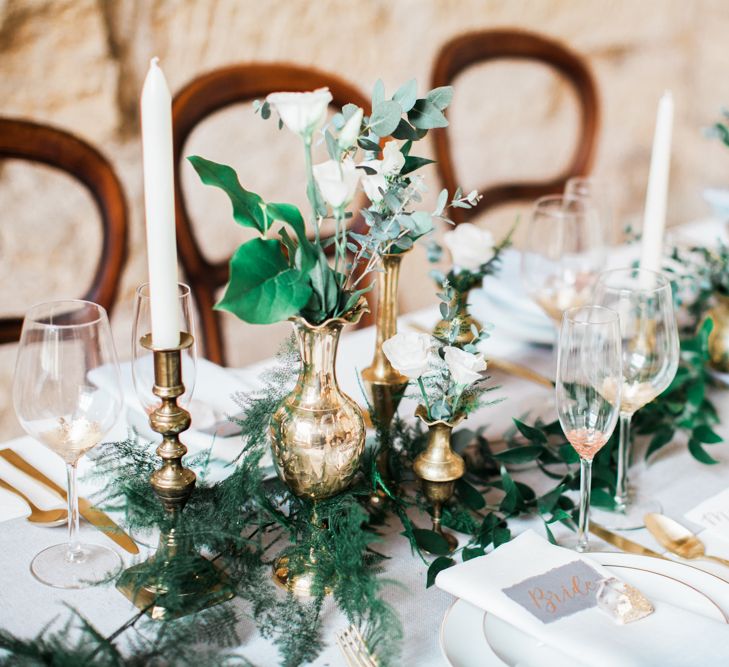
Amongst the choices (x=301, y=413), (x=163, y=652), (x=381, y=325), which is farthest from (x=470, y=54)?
(x=163, y=652)

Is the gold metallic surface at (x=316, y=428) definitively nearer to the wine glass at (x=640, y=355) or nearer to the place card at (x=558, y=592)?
the place card at (x=558, y=592)

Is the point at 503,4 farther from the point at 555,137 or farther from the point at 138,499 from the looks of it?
the point at 138,499

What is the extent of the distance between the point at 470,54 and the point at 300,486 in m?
1.78

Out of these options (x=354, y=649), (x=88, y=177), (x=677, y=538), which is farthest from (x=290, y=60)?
(x=354, y=649)

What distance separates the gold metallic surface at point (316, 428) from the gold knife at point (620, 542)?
11.4 inches

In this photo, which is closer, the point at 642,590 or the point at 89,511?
the point at 642,590

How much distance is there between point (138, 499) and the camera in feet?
→ 2.69

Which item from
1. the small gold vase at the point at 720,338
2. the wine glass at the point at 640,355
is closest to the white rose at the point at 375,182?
the wine glass at the point at 640,355

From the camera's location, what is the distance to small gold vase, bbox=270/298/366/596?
0.82 meters

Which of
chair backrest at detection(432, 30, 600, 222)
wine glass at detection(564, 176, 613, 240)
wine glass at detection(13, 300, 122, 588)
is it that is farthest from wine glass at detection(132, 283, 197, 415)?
chair backrest at detection(432, 30, 600, 222)

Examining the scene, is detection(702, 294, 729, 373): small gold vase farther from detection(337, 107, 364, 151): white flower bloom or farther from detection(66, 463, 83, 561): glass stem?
detection(66, 463, 83, 561): glass stem

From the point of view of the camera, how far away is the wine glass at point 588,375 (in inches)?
33.1

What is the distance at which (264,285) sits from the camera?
75 cm

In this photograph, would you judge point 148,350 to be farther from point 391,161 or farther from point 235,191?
point 391,161
